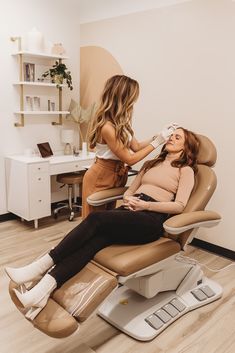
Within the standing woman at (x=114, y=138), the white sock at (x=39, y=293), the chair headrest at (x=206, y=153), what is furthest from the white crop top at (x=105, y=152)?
the white sock at (x=39, y=293)

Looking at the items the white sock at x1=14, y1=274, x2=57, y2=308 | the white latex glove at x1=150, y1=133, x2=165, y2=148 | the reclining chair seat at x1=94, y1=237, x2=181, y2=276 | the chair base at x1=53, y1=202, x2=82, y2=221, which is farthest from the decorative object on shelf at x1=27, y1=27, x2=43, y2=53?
the white sock at x1=14, y1=274, x2=57, y2=308

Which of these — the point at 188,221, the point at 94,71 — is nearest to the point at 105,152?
the point at 188,221

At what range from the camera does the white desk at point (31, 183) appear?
323 cm

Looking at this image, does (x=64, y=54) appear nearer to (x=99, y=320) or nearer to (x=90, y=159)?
(x=90, y=159)

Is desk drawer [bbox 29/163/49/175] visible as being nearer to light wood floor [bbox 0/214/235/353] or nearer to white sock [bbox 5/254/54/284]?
light wood floor [bbox 0/214/235/353]

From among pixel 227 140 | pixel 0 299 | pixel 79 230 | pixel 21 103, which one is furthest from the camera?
pixel 21 103

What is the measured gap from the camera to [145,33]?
125 inches

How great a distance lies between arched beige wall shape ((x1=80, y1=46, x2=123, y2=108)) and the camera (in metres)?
3.61

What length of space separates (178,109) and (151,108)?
1.03ft

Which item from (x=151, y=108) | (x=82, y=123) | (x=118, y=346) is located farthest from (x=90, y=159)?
(x=118, y=346)

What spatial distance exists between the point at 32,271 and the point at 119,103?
1.11m

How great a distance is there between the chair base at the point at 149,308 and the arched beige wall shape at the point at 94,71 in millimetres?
2259

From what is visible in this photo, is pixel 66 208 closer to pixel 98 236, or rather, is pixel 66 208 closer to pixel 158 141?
pixel 158 141

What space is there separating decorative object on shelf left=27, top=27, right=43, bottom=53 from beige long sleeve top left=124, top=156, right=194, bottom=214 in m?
1.88
